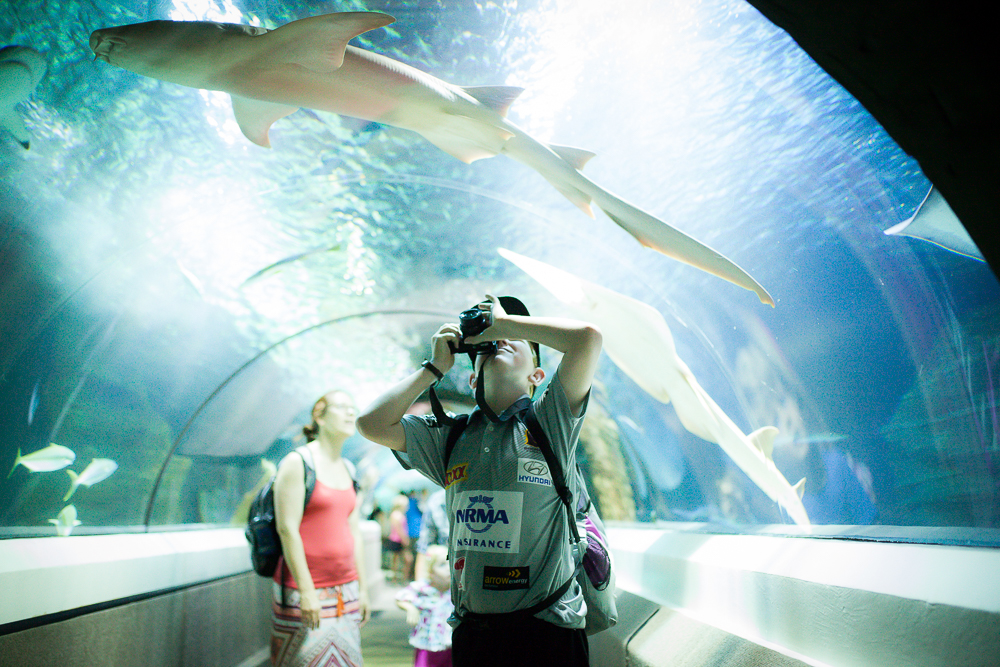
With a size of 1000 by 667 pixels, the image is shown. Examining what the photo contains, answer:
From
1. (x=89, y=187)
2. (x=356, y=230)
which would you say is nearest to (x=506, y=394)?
(x=89, y=187)

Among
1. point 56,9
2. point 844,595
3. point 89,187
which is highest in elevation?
point 56,9

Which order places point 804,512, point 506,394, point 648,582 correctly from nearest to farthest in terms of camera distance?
point 506,394 < point 804,512 < point 648,582

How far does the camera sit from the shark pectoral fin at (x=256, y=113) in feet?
7.56

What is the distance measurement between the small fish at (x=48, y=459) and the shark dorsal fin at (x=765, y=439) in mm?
4000

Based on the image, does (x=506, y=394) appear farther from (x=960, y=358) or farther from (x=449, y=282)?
(x=449, y=282)

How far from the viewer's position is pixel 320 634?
3070 millimetres

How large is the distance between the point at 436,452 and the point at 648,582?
2.20 m

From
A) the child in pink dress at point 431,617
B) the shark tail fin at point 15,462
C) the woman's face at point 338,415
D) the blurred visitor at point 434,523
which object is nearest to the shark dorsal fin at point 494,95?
the woman's face at point 338,415

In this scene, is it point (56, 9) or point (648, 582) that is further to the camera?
point (648, 582)

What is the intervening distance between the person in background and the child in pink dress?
8332 millimetres

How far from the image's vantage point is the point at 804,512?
2.56 m

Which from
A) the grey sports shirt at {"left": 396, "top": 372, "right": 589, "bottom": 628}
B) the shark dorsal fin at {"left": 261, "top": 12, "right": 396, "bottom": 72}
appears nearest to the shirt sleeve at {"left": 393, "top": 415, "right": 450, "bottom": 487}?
the grey sports shirt at {"left": 396, "top": 372, "right": 589, "bottom": 628}

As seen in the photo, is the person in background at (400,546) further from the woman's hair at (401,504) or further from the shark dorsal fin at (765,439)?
the shark dorsal fin at (765,439)

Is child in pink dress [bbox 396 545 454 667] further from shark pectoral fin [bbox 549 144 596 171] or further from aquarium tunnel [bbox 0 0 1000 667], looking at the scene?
shark pectoral fin [bbox 549 144 596 171]
